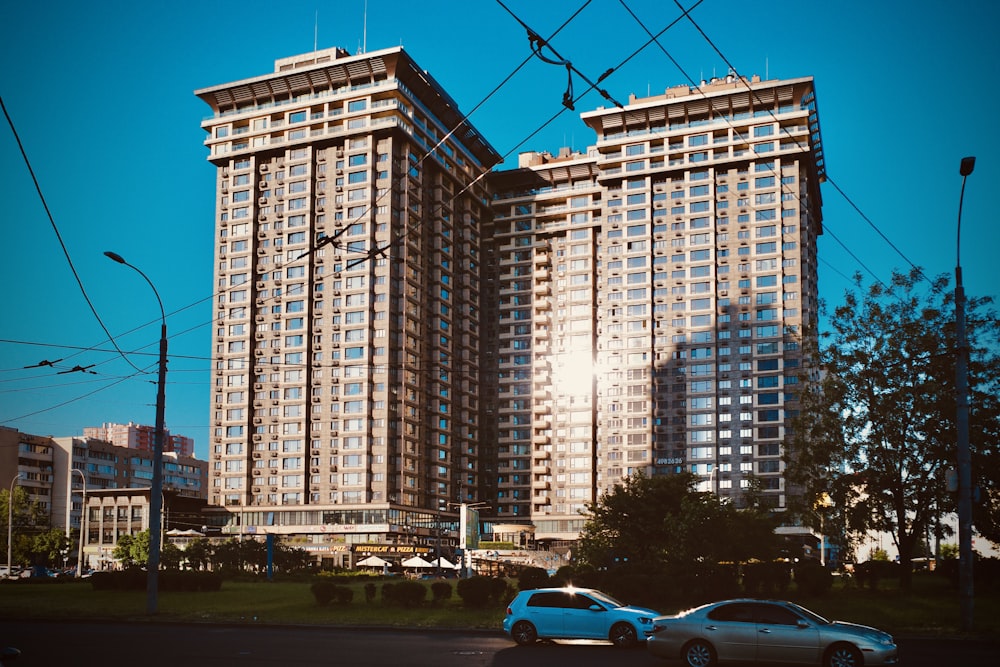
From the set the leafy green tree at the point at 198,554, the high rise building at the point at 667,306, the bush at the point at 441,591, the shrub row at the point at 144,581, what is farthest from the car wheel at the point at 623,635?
the high rise building at the point at 667,306

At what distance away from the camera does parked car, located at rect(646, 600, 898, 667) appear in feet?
63.8

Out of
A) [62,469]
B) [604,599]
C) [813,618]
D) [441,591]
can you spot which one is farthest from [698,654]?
[62,469]

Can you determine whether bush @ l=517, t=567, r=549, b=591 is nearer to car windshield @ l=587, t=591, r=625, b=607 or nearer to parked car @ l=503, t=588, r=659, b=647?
parked car @ l=503, t=588, r=659, b=647

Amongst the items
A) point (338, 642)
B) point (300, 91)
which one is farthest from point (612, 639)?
point (300, 91)

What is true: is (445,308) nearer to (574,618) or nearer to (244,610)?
(244,610)

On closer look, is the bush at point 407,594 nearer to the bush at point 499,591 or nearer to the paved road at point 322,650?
the bush at point 499,591

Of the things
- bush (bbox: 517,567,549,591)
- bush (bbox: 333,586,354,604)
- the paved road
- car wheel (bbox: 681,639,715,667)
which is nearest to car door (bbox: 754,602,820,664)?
car wheel (bbox: 681,639,715,667)

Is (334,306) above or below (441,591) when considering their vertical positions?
above

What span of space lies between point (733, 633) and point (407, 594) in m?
19.3

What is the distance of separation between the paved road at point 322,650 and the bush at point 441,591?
812 centimetres

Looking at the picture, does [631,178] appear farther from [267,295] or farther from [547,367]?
[267,295]

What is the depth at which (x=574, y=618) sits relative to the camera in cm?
2612

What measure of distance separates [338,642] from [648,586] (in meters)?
15.0

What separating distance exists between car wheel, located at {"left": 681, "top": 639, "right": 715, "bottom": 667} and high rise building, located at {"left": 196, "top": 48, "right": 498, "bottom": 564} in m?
99.5
